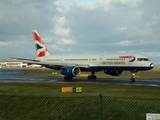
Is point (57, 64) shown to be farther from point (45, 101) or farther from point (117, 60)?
point (45, 101)

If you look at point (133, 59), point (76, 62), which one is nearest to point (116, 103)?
point (133, 59)

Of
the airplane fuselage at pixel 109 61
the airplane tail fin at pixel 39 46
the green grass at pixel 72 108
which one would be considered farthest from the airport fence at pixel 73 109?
the airplane tail fin at pixel 39 46

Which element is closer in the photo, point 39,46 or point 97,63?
point 97,63

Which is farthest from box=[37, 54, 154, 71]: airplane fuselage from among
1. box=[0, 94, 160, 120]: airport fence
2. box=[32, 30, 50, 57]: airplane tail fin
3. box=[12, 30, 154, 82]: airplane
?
box=[0, 94, 160, 120]: airport fence

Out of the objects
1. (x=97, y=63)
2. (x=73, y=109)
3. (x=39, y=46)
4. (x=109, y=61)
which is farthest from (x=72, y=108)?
(x=39, y=46)

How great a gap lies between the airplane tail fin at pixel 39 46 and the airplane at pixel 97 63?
28 centimetres

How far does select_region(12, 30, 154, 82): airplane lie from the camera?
38906 mm

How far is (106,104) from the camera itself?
1482 cm

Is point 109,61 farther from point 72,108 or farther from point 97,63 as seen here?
point 72,108

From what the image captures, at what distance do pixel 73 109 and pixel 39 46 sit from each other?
3938 centimetres

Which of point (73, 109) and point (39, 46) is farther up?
point (39, 46)

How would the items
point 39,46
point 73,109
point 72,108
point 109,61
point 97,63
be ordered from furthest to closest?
point 39,46, point 97,63, point 109,61, point 72,108, point 73,109

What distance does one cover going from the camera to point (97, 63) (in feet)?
140

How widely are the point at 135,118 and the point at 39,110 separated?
505 centimetres
